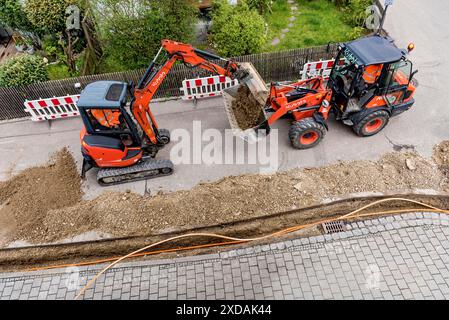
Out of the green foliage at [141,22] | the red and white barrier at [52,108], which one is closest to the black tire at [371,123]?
the green foliage at [141,22]

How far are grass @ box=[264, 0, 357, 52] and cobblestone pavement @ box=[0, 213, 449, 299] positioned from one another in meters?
8.12

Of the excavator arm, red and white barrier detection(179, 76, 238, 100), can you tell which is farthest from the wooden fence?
the excavator arm

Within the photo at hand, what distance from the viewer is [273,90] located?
8.62m

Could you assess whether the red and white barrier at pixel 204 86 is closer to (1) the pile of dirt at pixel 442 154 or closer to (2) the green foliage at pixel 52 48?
(2) the green foliage at pixel 52 48

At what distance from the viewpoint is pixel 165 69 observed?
7.66 meters

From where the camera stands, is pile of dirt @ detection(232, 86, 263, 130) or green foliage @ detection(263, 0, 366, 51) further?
green foliage @ detection(263, 0, 366, 51)

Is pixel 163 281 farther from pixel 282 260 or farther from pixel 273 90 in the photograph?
pixel 273 90

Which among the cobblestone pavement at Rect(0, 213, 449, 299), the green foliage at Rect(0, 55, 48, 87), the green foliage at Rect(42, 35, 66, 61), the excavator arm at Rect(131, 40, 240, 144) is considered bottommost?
the cobblestone pavement at Rect(0, 213, 449, 299)

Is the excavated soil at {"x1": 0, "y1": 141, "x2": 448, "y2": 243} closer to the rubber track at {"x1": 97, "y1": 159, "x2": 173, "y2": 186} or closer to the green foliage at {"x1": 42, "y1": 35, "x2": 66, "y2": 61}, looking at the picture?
the rubber track at {"x1": 97, "y1": 159, "x2": 173, "y2": 186}

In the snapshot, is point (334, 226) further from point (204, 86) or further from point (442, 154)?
point (204, 86)

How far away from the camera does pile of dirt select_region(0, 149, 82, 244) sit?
762cm

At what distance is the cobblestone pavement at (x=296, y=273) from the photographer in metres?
6.32
